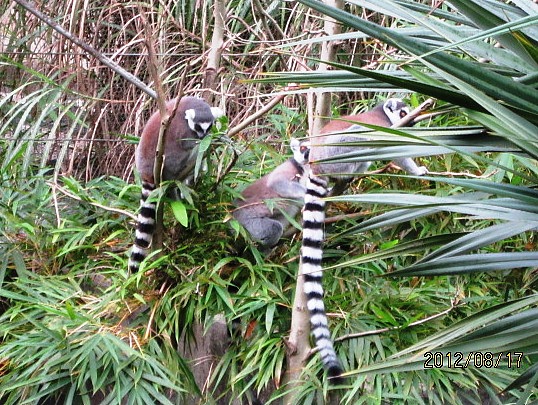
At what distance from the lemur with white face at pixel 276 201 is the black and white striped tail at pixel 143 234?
556 millimetres

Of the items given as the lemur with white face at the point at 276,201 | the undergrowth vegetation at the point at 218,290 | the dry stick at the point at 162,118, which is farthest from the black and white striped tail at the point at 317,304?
the dry stick at the point at 162,118

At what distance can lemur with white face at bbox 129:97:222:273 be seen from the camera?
4.10m

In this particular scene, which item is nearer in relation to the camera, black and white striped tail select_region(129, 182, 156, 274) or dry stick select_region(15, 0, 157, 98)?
dry stick select_region(15, 0, 157, 98)

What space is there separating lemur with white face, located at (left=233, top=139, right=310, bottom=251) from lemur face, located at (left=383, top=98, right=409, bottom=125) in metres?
0.55

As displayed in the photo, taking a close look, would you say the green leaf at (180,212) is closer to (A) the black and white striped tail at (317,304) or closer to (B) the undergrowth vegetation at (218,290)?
(B) the undergrowth vegetation at (218,290)

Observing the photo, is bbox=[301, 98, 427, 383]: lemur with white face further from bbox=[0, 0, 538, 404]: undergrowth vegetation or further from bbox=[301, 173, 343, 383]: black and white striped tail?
bbox=[0, 0, 538, 404]: undergrowth vegetation

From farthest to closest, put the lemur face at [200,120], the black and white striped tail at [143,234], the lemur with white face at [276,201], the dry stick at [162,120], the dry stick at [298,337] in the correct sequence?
the lemur face at [200,120], the lemur with white face at [276,201], the black and white striped tail at [143,234], the dry stick at [298,337], the dry stick at [162,120]

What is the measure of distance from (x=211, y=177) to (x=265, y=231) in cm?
46

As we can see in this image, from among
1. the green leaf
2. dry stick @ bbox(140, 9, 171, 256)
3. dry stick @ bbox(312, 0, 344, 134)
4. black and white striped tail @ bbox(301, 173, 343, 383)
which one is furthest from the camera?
the green leaf

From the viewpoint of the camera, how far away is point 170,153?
4820mm

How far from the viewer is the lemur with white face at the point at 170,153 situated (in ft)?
13.5

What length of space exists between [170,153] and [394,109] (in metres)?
1.42
